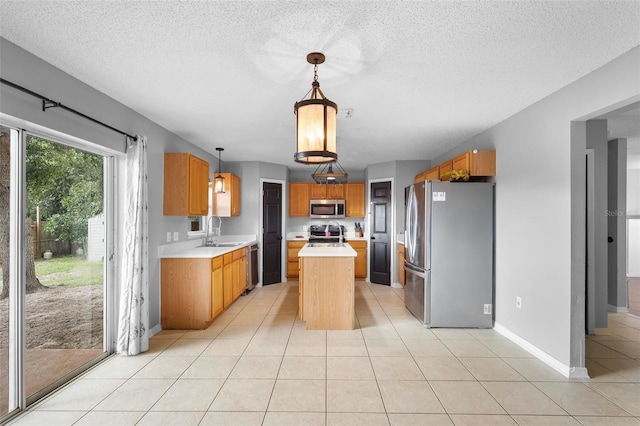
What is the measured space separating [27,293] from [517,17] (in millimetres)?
3615

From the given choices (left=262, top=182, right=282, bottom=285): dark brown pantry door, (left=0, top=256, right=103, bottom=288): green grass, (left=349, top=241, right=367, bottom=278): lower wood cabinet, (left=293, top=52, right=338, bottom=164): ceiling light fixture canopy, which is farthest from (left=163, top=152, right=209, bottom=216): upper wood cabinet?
(left=349, top=241, right=367, bottom=278): lower wood cabinet

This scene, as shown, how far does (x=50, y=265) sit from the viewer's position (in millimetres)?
2383

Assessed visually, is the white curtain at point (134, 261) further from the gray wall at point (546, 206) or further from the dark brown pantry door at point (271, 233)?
the gray wall at point (546, 206)

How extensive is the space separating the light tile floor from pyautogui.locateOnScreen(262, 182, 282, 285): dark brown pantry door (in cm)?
253

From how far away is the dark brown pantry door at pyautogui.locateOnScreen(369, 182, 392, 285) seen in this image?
609cm

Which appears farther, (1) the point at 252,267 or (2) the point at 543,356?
(1) the point at 252,267

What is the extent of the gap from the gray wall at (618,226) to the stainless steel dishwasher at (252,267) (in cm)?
543

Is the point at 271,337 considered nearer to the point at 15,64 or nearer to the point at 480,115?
the point at 15,64

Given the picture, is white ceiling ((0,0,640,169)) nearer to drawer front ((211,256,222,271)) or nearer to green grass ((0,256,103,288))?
green grass ((0,256,103,288))

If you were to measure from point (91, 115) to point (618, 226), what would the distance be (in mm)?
6416

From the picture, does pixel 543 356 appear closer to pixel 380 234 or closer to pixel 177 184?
pixel 380 234

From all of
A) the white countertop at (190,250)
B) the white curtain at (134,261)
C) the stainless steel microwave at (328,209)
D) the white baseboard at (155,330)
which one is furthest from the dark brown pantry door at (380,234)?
the white curtain at (134,261)

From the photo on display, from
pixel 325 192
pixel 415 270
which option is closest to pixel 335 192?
pixel 325 192

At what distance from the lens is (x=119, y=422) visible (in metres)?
2.01
